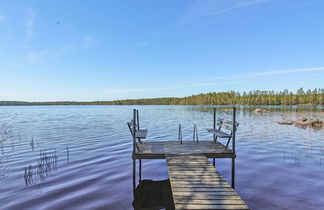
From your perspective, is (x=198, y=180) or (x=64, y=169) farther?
(x=64, y=169)

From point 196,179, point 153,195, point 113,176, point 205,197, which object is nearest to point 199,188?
point 205,197

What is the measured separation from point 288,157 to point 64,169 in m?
12.7

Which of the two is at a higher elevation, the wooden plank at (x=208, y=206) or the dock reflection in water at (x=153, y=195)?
the wooden plank at (x=208, y=206)

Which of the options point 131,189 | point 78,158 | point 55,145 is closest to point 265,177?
point 131,189

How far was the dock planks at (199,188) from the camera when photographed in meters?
4.61

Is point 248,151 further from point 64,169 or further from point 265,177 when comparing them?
point 64,169

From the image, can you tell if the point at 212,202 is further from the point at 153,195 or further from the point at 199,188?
the point at 153,195

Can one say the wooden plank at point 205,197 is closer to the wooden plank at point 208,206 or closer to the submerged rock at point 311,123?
the wooden plank at point 208,206

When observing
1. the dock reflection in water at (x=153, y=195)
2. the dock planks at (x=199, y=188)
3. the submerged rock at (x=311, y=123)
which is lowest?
the dock reflection in water at (x=153, y=195)

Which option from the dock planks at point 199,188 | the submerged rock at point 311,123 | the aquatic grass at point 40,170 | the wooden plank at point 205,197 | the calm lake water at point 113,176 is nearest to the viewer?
the dock planks at point 199,188

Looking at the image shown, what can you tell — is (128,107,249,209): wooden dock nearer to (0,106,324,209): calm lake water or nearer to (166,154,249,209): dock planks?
(166,154,249,209): dock planks

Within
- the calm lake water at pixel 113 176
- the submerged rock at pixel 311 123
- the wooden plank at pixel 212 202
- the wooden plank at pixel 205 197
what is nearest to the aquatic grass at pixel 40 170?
the calm lake water at pixel 113 176

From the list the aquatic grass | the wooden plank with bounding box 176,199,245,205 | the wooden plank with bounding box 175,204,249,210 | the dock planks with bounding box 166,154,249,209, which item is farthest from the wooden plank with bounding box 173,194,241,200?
the aquatic grass

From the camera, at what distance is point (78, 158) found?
12.6 m
